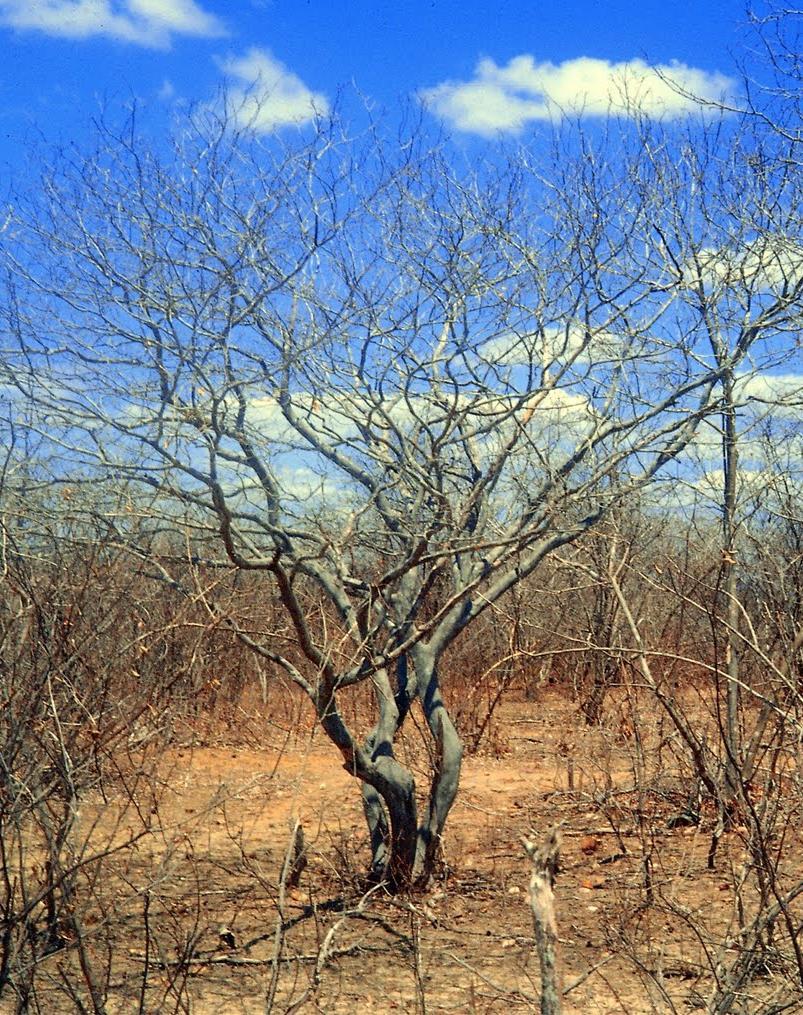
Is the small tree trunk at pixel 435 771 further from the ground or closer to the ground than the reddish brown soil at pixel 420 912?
further from the ground

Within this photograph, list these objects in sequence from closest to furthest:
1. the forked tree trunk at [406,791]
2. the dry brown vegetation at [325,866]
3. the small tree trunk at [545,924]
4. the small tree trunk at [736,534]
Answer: the small tree trunk at [545,924], the dry brown vegetation at [325,866], the forked tree trunk at [406,791], the small tree trunk at [736,534]

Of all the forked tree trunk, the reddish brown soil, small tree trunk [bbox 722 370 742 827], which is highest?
small tree trunk [bbox 722 370 742 827]

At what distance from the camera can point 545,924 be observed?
2.97m

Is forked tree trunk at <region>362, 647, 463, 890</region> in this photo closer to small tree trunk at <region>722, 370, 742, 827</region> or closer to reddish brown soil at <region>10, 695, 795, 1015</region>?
reddish brown soil at <region>10, 695, 795, 1015</region>

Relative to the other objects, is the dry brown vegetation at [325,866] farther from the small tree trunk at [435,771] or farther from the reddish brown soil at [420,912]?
the small tree trunk at [435,771]

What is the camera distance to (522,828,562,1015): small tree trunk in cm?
292

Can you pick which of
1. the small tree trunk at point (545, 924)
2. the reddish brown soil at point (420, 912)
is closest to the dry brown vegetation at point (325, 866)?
the reddish brown soil at point (420, 912)

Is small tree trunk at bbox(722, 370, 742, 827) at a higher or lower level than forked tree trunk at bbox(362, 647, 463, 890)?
higher

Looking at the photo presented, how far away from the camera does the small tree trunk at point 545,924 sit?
2.92 meters

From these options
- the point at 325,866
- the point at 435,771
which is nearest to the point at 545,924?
the point at 435,771

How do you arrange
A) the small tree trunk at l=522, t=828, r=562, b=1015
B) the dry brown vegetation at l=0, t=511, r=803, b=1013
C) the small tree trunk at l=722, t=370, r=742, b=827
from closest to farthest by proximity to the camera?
the small tree trunk at l=522, t=828, r=562, b=1015
the dry brown vegetation at l=0, t=511, r=803, b=1013
the small tree trunk at l=722, t=370, r=742, b=827

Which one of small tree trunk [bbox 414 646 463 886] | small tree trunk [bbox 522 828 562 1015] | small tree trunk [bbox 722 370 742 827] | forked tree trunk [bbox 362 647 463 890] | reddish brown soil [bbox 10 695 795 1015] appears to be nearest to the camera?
small tree trunk [bbox 522 828 562 1015]

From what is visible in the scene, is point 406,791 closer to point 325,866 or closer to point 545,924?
point 325,866

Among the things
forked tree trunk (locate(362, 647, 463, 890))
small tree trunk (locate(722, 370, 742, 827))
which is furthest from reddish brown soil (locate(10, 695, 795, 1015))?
small tree trunk (locate(722, 370, 742, 827))
